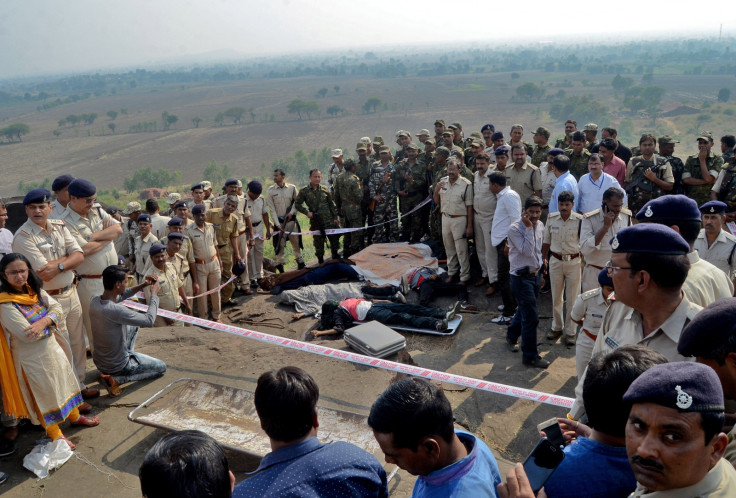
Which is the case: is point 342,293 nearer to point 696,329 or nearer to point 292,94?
point 696,329

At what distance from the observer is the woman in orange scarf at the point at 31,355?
4.15 metres

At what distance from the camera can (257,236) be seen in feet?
31.2

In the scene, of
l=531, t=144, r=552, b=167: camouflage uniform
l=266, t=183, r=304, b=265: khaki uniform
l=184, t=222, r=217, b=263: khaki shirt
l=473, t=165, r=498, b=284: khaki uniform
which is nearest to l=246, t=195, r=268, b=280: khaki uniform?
l=266, t=183, r=304, b=265: khaki uniform

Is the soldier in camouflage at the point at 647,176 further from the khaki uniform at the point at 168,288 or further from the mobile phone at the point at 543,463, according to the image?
the mobile phone at the point at 543,463

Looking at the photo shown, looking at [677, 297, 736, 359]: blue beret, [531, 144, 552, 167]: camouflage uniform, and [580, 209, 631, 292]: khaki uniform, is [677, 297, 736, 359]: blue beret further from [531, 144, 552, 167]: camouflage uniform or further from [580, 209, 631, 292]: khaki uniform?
[531, 144, 552, 167]: camouflage uniform

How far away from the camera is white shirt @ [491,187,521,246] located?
Answer: 7.09 m

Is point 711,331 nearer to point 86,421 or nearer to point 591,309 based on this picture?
point 591,309

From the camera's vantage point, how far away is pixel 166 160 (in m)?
63.2

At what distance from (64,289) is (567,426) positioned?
4520 mm

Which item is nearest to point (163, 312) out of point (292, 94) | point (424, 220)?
point (424, 220)

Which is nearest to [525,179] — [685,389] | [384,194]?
[384,194]

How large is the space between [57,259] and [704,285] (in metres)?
5.03

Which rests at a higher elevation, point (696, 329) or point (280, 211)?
point (696, 329)

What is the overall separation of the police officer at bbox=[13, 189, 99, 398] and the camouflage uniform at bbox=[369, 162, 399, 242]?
6084mm
